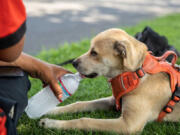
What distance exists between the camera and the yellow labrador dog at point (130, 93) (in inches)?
107

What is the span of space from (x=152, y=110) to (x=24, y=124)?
1412 mm

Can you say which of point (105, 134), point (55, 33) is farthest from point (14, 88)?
point (55, 33)

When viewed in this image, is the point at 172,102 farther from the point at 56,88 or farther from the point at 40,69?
the point at 40,69

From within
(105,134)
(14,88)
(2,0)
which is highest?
(2,0)

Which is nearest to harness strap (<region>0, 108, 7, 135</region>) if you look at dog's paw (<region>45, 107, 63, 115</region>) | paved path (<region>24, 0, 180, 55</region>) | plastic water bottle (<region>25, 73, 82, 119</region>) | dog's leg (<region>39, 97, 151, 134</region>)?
dog's leg (<region>39, 97, 151, 134</region>)

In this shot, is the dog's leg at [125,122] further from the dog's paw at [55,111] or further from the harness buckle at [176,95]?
the dog's paw at [55,111]

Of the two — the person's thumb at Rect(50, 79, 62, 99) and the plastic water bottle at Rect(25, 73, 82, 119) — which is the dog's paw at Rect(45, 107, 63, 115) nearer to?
the plastic water bottle at Rect(25, 73, 82, 119)

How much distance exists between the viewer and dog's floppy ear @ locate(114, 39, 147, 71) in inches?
106

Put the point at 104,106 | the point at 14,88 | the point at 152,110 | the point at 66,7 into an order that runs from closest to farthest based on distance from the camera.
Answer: the point at 14,88, the point at 152,110, the point at 104,106, the point at 66,7

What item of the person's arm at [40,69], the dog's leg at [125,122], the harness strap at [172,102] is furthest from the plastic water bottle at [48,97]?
the harness strap at [172,102]

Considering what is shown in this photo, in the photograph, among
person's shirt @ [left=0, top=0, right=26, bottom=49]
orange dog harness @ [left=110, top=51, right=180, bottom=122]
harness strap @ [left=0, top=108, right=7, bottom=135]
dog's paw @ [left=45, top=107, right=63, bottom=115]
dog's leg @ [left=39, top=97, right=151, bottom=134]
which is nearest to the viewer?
person's shirt @ [left=0, top=0, right=26, bottom=49]

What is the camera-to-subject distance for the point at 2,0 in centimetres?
166

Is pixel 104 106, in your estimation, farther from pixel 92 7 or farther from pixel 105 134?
pixel 92 7

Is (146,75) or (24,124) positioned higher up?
(146,75)
